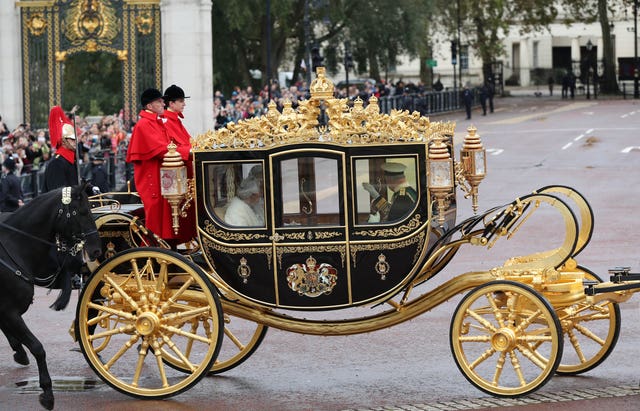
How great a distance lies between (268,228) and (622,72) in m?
57.8

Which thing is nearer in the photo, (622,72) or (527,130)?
(527,130)

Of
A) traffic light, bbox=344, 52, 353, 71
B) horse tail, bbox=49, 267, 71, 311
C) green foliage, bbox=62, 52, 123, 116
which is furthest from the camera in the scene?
traffic light, bbox=344, 52, 353, 71

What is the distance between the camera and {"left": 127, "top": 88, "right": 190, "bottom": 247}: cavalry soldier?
10344 mm

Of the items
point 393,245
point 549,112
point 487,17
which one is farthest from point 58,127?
point 487,17

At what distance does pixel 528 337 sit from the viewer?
9500 mm

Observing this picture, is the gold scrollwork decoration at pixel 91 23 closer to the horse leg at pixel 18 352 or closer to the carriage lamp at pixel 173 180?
the horse leg at pixel 18 352

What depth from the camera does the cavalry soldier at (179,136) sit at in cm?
1051

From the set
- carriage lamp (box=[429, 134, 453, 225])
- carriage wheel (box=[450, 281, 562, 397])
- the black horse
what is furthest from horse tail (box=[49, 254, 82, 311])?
carriage wheel (box=[450, 281, 562, 397])

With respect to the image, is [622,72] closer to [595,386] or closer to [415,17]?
[415,17]

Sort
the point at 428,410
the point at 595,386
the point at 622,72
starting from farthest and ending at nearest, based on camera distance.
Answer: the point at 622,72 → the point at 595,386 → the point at 428,410

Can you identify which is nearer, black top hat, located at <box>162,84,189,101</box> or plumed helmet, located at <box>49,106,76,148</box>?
black top hat, located at <box>162,84,189,101</box>

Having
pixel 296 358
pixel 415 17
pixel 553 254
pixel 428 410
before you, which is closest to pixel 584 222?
pixel 553 254

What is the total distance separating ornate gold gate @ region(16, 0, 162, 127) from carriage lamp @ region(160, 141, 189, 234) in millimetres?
17077

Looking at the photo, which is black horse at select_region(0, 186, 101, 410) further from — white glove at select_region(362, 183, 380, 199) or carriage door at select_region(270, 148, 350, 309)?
white glove at select_region(362, 183, 380, 199)
